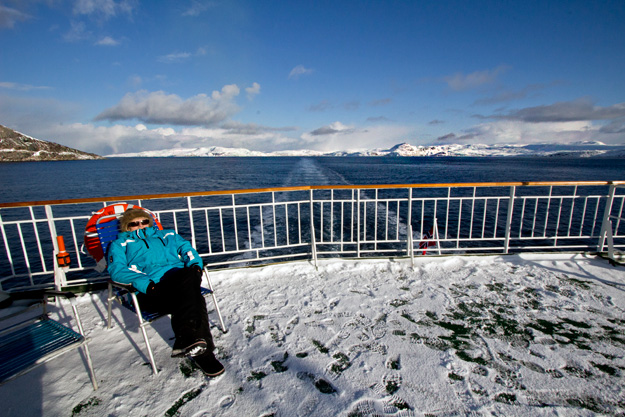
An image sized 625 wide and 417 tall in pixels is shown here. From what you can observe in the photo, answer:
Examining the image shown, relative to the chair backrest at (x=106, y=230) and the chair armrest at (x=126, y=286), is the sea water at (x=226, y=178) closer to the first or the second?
the chair backrest at (x=106, y=230)

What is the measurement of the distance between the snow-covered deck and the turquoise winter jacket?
2.22ft

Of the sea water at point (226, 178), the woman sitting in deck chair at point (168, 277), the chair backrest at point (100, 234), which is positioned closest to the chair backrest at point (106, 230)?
the chair backrest at point (100, 234)

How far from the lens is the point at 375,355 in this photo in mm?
2555

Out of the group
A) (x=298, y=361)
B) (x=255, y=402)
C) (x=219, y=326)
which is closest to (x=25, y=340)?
(x=219, y=326)

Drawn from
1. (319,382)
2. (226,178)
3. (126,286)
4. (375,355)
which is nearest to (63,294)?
(126,286)

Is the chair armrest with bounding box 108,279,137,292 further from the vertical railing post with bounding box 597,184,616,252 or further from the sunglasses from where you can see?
the vertical railing post with bounding box 597,184,616,252

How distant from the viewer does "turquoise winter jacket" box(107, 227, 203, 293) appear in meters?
2.68

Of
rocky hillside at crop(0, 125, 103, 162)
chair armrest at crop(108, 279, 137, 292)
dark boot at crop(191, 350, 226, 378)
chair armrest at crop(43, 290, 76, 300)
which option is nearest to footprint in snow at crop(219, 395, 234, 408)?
dark boot at crop(191, 350, 226, 378)

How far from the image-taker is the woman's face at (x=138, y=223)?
3088 mm

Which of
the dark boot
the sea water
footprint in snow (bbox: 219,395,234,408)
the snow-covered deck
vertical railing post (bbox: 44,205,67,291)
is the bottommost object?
the sea water

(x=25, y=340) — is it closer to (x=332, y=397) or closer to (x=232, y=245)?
(x=332, y=397)

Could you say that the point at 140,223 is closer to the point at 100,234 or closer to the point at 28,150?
the point at 100,234

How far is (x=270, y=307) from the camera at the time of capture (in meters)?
3.44

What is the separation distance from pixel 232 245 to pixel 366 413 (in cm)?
1010
